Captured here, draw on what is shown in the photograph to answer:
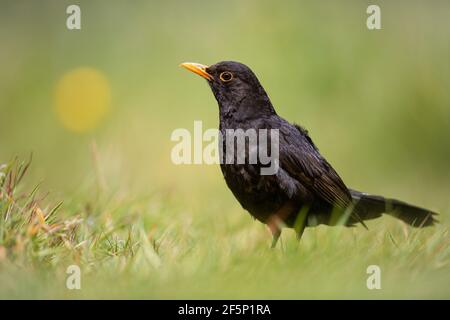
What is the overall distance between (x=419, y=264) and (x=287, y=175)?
1276mm

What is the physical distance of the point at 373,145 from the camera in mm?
9305

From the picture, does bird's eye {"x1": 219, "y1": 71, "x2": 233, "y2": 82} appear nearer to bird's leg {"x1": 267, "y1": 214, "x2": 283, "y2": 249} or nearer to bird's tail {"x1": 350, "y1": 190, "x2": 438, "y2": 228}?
bird's leg {"x1": 267, "y1": 214, "x2": 283, "y2": 249}

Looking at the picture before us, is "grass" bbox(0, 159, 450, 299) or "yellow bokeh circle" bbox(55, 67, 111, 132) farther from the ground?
"yellow bokeh circle" bbox(55, 67, 111, 132)

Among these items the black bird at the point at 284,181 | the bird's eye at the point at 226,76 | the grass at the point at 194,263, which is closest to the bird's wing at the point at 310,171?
the black bird at the point at 284,181

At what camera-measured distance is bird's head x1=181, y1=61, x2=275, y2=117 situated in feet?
17.6

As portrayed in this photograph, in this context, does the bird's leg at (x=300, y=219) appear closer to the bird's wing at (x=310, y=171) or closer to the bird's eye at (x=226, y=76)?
the bird's wing at (x=310, y=171)

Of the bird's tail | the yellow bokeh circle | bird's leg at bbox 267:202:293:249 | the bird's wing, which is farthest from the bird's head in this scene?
the yellow bokeh circle

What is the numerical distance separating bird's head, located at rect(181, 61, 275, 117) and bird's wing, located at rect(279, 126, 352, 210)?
1.04 feet

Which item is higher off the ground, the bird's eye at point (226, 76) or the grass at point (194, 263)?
the bird's eye at point (226, 76)

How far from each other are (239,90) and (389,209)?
1.56m

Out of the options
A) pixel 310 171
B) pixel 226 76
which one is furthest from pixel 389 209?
pixel 226 76

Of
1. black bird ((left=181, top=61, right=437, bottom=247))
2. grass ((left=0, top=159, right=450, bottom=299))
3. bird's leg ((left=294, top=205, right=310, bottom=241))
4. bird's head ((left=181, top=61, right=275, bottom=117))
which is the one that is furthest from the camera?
bird's head ((left=181, top=61, right=275, bottom=117))

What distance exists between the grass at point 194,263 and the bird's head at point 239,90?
113cm

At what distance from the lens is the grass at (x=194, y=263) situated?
3795 mm
